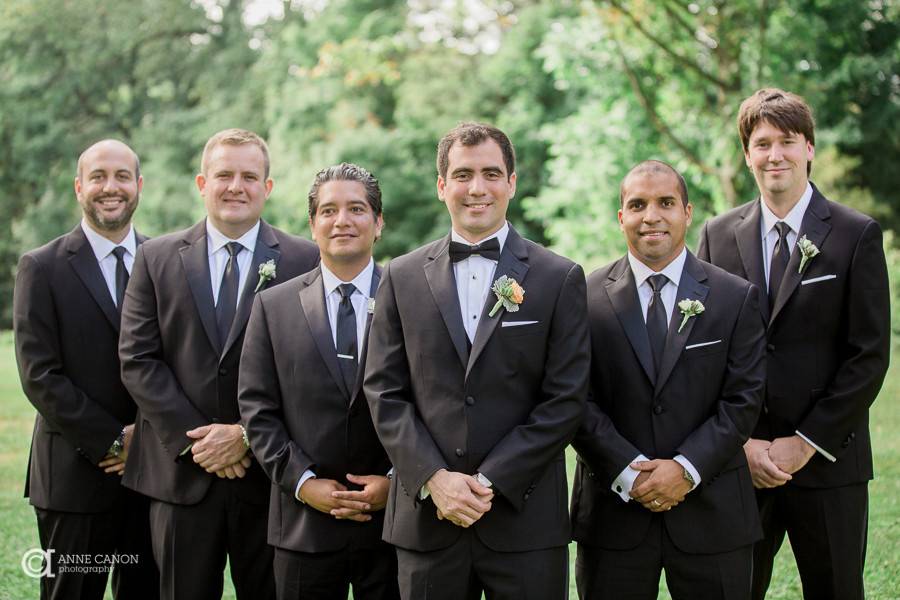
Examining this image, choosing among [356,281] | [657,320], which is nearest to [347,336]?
[356,281]

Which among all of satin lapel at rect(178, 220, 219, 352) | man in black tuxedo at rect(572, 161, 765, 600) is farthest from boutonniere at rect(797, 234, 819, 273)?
satin lapel at rect(178, 220, 219, 352)

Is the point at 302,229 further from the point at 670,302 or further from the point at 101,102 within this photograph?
the point at 670,302

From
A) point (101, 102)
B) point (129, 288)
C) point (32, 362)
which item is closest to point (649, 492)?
point (129, 288)

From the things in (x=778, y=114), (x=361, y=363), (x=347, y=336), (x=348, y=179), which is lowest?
(x=361, y=363)

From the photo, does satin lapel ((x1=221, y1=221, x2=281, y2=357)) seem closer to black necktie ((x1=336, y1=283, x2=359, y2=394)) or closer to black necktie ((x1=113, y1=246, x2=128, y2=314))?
black necktie ((x1=336, y1=283, x2=359, y2=394))

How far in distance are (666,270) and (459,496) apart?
1.45 metres

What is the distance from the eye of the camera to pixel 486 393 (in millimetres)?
4297

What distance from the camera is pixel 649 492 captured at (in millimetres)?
4355

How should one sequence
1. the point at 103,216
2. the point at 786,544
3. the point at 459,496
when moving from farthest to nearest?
the point at 786,544 < the point at 103,216 < the point at 459,496

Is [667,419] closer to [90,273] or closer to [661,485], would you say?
[661,485]

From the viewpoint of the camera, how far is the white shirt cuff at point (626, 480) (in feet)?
14.4

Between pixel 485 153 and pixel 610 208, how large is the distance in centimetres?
1750

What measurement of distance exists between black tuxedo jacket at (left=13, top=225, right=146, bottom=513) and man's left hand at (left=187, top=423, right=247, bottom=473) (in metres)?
0.71

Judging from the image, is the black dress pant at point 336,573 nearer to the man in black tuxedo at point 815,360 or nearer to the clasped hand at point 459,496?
the clasped hand at point 459,496
